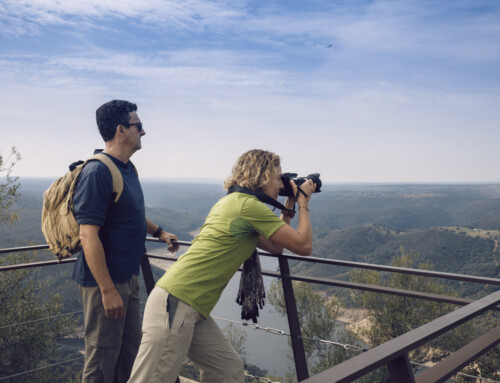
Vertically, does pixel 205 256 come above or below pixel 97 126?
below

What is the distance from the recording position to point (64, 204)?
1.97 metres

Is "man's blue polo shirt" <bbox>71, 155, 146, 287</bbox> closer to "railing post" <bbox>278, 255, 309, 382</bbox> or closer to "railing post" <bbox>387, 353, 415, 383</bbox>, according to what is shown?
"railing post" <bbox>278, 255, 309, 382</bbox>

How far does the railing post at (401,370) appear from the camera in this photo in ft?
2.95

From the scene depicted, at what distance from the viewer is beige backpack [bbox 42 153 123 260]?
194 centimetres

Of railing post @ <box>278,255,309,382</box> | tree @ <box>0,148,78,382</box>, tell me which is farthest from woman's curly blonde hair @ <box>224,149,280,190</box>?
tree @ <box>0,148,78,382</box>

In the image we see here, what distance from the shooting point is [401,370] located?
0.91 m

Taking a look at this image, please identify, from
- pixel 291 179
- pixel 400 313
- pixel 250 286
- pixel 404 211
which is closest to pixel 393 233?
pixel 400 313

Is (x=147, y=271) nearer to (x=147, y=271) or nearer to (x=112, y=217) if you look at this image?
(x=147, y=271)

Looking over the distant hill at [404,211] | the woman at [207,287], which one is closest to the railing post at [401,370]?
the woman at [207,287]

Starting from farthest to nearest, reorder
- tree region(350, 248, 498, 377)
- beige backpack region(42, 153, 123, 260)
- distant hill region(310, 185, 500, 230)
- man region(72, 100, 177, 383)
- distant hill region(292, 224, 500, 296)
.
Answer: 1. distant hill region(310, 185, 500, 230)
2. distant hill region(292, 224, 500, 296)
3. tree region(350, 248, 498, 377)
4. beige backpack region(42, 153, 123, 260)
5. man region(72, 100, 177, 383)

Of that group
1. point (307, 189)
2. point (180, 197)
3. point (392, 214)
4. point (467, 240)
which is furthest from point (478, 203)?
point (307, 189)

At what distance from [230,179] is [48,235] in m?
0.87

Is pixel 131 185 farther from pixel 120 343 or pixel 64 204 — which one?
pixel 120 343

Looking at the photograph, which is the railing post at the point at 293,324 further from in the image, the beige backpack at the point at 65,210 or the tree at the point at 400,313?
the tree at the point at 400,313
